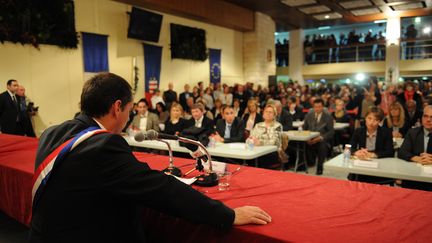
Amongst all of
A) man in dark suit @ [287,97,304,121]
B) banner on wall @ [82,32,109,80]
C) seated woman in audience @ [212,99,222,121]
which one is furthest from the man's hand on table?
banner on wall @ [82,32,109,80]

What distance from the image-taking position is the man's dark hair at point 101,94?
53.1 inches

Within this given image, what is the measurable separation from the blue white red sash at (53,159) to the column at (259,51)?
1191 cm

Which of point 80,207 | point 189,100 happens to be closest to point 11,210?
point 80,207

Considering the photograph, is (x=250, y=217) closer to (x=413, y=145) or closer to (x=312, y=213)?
(x=312, y=213)

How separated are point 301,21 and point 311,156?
918 centimetres

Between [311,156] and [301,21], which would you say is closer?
[311,156]

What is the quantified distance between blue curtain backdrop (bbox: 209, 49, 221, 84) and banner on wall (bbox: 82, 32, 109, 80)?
14.0 feet

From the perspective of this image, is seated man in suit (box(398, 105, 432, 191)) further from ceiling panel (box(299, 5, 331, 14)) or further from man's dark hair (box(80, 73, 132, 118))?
ceiling panel (box(299, 5, 331, 14))

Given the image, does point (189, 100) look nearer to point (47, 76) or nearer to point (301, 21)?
point (47, 76)

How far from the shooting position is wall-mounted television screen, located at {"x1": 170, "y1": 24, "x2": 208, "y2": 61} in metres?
9.77

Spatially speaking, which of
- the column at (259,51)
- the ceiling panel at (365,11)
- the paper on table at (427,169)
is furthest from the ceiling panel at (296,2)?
the paper on table at (427,169)

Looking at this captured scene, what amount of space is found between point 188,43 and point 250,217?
9457 millimetres

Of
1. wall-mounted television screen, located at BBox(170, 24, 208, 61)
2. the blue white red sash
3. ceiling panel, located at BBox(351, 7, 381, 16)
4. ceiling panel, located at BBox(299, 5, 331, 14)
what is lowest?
the blue white red sash

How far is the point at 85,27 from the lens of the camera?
24.5ft
